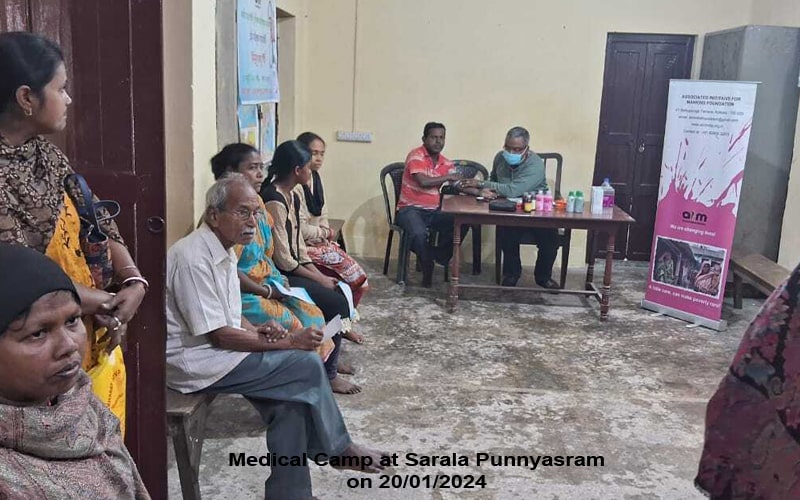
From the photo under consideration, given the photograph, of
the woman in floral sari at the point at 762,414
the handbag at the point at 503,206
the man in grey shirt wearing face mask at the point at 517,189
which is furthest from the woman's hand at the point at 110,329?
the man in grey shirt wearing face mask at the point at 517,189

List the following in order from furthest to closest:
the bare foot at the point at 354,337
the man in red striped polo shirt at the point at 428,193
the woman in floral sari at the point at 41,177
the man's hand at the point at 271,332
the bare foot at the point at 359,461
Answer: the man in red striped polo shirt at the point at 428,193 → the bare foot at the point at 354,337 → the bare foot at the point at 359,461 → the man's hand at the point at 271,332 → the woman in floral sari at the point at 41,177

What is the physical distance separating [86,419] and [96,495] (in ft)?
0.43

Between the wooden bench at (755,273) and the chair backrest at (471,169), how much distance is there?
1.96 m

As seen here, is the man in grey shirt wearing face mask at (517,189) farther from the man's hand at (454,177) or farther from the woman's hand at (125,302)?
the woman's hand at (125,302)

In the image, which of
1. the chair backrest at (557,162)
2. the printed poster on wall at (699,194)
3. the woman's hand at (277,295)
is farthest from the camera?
the chair backrest at (557,162)

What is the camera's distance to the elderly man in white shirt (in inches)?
93.9

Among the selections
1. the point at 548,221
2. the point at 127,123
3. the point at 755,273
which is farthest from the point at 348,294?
the point at 755,273

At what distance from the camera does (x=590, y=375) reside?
3.72m

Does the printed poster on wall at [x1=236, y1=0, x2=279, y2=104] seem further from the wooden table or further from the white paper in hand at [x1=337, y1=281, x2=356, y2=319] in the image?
the wooden table

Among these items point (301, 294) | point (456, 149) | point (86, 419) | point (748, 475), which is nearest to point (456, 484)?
point (301, 294)

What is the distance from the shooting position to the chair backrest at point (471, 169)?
19.3 feet

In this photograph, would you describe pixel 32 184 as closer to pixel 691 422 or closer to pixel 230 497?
pixel 230 497

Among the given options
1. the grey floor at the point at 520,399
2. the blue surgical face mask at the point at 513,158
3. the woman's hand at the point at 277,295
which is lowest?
the grey floor at the point at 520,399

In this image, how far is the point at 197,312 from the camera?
238 cm
